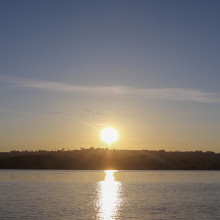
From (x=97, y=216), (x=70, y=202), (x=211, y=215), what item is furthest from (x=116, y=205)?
(x=211, y=215)

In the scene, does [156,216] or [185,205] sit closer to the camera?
[156,216]

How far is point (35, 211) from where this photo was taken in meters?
46.4

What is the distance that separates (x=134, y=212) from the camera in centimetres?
4753

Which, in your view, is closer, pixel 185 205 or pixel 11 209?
pixel 11 209

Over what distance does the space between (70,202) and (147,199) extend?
12.1 metres

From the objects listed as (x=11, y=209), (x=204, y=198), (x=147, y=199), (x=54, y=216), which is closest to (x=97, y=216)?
(x=54, y=216)

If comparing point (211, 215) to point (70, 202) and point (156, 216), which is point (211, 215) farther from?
point (70, 202)

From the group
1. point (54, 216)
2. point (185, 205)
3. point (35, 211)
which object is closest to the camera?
point (54, 216)

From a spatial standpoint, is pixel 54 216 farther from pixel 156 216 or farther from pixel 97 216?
pixel 156 216

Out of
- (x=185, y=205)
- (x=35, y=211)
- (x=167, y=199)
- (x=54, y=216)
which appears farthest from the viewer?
(x=167, y=199)

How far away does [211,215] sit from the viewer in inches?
1764

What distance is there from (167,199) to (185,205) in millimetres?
7567

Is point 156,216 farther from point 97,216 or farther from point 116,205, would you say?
point 116,205

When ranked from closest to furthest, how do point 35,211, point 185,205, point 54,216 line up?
point 54,216 → point 35,211 → point 185,205
